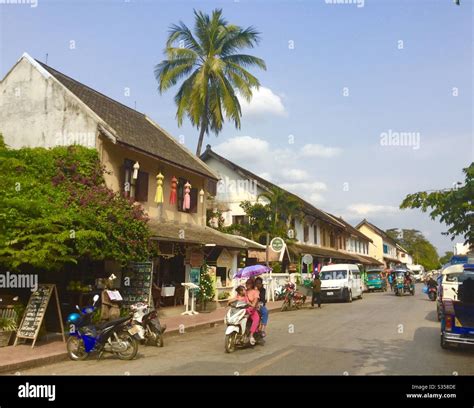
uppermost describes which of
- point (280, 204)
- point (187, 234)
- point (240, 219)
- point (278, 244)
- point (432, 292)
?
point (280, 204)

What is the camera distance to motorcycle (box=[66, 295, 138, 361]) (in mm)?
9039

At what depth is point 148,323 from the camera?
10.7 metres

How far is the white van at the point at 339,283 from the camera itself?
2498 centimetres

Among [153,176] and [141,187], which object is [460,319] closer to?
[141,187]

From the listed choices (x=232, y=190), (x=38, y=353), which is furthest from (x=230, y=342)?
(x=232, y=190)

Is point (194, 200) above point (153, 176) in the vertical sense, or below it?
below

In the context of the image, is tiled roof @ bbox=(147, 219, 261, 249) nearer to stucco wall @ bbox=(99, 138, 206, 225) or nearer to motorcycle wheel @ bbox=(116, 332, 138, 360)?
stucco wall @ bbox=(99, 138, 206, 225)

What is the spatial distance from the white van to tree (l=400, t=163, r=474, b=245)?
7.61 m

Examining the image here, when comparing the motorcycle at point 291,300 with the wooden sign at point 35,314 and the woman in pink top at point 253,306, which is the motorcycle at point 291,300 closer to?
the woman in pink top at point 253,306

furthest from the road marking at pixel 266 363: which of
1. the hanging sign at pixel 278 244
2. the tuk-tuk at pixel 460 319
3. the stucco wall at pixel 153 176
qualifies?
the hanging sign at pixel 278 244

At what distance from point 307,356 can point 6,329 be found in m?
6.76

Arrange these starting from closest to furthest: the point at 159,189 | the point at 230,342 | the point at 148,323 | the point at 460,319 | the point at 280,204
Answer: the point at 460,319
the point at 230,342
the point at 148,323
the point at 159,189
the point at 280,204

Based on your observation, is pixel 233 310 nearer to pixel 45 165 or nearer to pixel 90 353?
pixel 90 353
